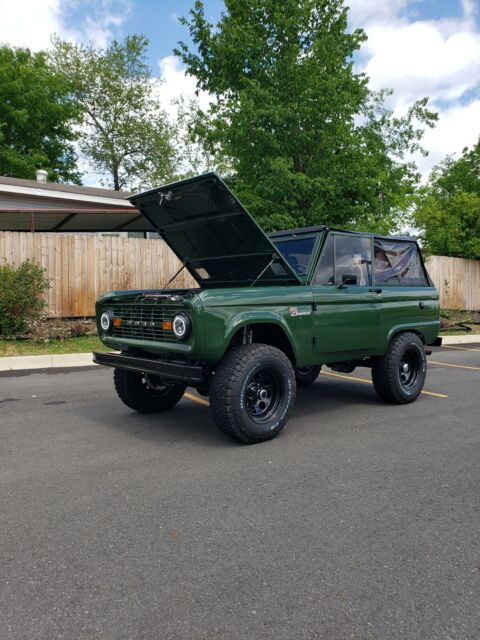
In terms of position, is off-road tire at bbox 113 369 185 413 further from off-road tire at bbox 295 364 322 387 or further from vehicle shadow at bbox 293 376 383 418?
off-road tire at bbox 295 364 322 387

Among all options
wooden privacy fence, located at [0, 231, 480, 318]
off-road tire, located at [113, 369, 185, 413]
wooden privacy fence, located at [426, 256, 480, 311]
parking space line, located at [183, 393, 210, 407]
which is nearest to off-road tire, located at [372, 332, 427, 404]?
parking space line, located at [183, 393, 210, 407]

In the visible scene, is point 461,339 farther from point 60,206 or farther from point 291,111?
point 60,206

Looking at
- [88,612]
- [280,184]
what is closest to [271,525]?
[88,612]

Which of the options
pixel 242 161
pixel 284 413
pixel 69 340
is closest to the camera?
pixel 284 413

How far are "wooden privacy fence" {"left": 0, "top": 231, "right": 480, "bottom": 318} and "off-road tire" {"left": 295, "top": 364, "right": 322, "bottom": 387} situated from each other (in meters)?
7.03

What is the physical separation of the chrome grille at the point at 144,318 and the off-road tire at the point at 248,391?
58cm

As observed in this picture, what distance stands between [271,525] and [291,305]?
2285 millimetres

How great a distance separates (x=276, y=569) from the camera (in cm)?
254

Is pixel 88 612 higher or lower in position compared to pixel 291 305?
lower

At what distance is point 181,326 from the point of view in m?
4.30

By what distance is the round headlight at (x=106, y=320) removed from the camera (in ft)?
17.5

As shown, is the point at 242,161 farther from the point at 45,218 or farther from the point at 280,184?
the point at 45,218

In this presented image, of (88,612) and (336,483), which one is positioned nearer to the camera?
(88,612)

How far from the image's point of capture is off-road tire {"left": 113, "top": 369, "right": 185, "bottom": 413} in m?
5.61
